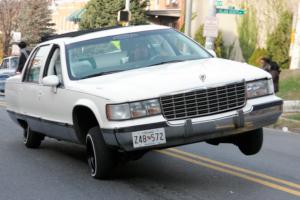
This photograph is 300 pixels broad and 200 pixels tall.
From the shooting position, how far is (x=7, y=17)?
59594 mm

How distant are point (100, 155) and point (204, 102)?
50.9 inches

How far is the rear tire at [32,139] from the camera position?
33.7ft

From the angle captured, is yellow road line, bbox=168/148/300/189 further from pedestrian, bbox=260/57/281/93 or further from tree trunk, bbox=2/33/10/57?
tree trunk, bbox=2/33/10/57

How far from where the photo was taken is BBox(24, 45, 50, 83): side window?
30.6 feet

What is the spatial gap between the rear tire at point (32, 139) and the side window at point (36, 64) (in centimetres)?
87

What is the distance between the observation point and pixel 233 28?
3384cm

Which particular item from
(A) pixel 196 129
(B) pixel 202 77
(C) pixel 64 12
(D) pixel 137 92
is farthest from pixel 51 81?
(C) pixel 64 12

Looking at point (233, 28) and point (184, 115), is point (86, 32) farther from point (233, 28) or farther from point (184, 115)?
point (233, 28)

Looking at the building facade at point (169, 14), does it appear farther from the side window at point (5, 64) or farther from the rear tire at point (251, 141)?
the rear tire at point (251, 141)

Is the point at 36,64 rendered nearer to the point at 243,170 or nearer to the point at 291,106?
the point at 243,170

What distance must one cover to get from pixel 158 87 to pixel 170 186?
1.15m

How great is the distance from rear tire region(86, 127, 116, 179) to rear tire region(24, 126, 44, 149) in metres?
2.87

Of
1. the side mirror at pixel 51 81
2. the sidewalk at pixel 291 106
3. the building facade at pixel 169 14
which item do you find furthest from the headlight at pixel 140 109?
the building facade at pixel 169 14

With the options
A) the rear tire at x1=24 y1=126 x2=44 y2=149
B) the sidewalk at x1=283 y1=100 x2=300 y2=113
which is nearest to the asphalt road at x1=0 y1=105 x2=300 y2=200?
the rear tire at x1=24 y1=126 x2=44 y2=149
